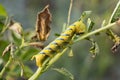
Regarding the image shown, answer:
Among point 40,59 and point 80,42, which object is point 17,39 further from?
point 80,42

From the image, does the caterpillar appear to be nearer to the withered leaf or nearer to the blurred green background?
the withered leaf

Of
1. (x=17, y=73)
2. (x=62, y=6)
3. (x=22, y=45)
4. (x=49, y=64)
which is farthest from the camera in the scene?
(x=62, y=6)

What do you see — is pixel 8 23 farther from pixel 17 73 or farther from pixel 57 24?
pixel 57 24

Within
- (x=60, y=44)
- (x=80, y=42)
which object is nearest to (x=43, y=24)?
(x=60, y=44)

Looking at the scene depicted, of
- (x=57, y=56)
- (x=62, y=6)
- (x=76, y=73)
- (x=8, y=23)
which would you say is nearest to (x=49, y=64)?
(x=57, y=56)

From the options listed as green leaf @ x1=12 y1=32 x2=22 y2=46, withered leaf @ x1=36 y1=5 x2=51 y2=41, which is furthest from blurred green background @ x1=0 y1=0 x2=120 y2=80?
withered leaf @ x1=36 y1=5 x2=51 y2=41


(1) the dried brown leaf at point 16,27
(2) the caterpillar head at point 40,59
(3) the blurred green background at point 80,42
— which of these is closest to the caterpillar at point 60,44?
(2) the caterpillar head at point 40,59

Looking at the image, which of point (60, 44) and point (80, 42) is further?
point (80, 42)
